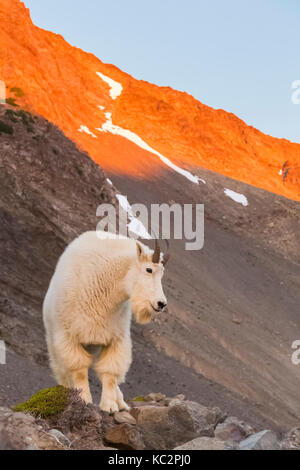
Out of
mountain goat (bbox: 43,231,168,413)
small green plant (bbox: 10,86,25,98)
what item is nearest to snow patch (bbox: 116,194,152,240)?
small green plant (bbox: 10,86,25,98)

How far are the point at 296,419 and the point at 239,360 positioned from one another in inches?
174

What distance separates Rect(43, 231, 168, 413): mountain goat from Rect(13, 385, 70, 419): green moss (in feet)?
1.30

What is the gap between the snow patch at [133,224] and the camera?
131 feet

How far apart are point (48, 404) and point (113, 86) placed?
9060 centimetres

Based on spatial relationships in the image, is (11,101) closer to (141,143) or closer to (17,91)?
(17,91)

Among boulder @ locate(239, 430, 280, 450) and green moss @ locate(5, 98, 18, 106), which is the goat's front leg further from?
green moss @ locate(5, 98, 18, 106)

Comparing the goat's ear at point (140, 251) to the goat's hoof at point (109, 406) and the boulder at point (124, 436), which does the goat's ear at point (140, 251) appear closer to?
the goat's hoof at point (109, 406)

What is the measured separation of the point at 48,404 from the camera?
714 centimetres

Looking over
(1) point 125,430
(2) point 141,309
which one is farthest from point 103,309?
(1) point 125,430

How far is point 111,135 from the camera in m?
67.0

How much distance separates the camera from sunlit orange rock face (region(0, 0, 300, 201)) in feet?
188

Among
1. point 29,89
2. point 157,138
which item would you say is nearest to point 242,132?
point 157,138
